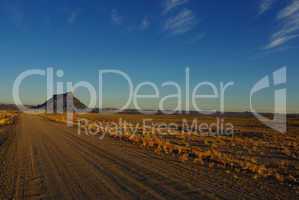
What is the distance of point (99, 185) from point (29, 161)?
5.34 meters

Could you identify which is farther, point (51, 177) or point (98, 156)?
point (98, 156)

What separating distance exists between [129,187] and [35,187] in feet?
8.74

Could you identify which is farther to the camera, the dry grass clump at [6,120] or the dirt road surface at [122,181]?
the dry grass clump at [6,120]

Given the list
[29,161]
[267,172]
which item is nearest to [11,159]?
[29,161]

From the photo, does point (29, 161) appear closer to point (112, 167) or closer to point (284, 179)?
point (112, 167)

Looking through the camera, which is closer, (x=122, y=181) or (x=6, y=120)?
(x=122, y=181)

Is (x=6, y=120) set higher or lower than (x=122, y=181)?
lower

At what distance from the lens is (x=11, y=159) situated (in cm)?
1257

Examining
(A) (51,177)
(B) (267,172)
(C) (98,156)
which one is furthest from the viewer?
(C) (98,156)

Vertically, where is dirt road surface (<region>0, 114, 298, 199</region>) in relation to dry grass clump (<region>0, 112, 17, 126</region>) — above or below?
above

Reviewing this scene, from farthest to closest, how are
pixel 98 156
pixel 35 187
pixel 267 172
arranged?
1. pixel 98 156
2. pixel 267 172
3. pixel 35 187

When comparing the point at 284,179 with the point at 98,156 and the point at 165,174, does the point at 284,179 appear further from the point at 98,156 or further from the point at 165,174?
the point at 98,156

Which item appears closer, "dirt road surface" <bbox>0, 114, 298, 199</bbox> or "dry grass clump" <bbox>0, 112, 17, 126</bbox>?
"dirt road surface" <bbox>0, 114, 298, 199</bbox>

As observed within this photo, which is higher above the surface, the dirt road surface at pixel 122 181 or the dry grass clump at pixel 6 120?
the dirt road surface at pixel 122 181
